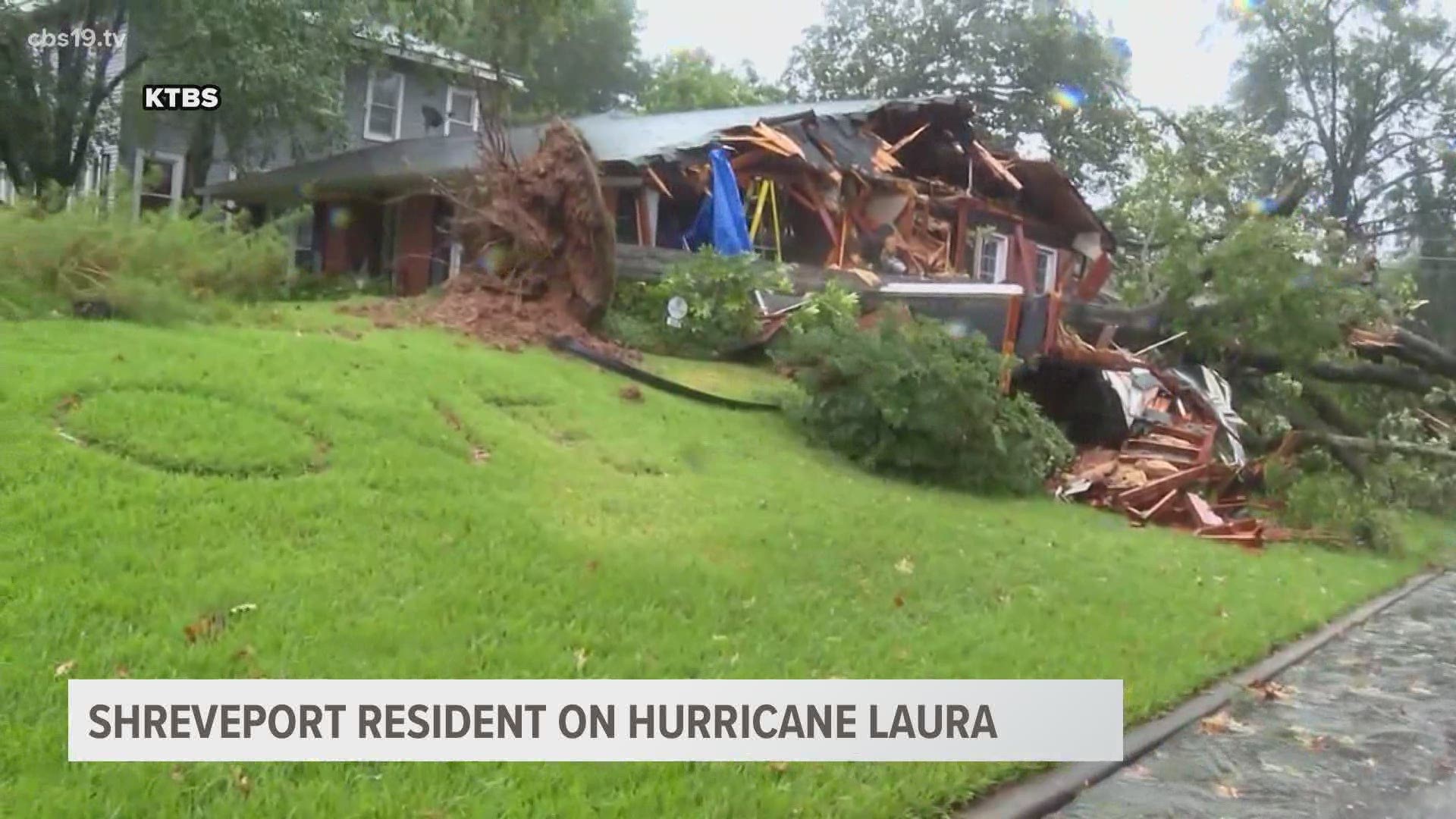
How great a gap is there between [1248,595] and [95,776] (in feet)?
23.9

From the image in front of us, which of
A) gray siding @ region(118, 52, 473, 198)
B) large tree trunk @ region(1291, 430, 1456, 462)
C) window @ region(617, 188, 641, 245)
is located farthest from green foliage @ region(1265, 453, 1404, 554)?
gray siding @ region(118, 52, 473, 198)

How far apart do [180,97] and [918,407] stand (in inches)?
425

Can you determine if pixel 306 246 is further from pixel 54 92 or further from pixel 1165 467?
pixel 1165 467

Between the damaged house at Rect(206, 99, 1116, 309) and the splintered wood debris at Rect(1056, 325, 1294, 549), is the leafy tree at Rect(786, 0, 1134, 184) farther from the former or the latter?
the splintered wood debris at Rect(1056, 325, 1294, 549)

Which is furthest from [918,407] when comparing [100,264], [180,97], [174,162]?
[174,162]

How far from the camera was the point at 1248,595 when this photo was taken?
850cm

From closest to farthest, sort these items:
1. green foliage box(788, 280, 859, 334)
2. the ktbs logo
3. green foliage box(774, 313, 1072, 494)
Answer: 1. green foliage box(774, 313, 1072, 494)
2. green foliage box(788, 280, 859, 334)
3. the ktbs logo

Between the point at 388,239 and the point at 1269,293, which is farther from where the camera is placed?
the point at 388,239

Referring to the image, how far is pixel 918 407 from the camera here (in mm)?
9977

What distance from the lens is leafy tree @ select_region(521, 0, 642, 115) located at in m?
39.6

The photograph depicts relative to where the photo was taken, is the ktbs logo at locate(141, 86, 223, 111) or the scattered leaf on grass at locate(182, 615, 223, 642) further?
the ktbs logo at locate(141, 86, 223, 111)

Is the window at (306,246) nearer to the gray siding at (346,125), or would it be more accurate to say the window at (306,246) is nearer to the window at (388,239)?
the gray siding at (346,125)
